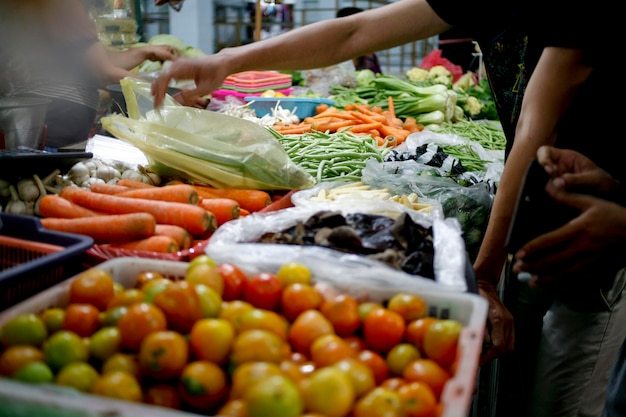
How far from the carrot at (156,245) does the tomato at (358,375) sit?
864 mm

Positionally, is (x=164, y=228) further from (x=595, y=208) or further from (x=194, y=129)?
(x=595, y=208)

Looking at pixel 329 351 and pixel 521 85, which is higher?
pixel 521 85

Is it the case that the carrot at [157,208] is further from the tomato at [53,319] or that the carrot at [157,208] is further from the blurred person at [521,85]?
the tomato at [53,319]

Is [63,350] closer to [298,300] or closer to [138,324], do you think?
[138,324]

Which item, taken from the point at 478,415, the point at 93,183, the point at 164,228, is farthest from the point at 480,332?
the point at 93,183

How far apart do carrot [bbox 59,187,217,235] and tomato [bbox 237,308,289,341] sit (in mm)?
834

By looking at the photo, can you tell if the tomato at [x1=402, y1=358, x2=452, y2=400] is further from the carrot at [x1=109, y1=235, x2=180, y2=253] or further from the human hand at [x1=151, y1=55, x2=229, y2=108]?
the human hand at [x1=151, y1=55, x2=229, y2=108]

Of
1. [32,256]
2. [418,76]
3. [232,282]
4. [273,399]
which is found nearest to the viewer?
[273,399]

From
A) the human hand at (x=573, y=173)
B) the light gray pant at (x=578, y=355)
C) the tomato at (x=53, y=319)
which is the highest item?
the human hand at (x=573, y=173)

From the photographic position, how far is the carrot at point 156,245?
1.75 meters


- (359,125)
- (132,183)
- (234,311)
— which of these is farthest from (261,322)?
(359,125)

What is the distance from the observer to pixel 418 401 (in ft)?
3.34

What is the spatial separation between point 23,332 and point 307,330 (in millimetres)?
602

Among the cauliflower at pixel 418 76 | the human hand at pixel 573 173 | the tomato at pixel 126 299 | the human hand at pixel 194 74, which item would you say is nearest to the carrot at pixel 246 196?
the human hand at pixel 194 74
